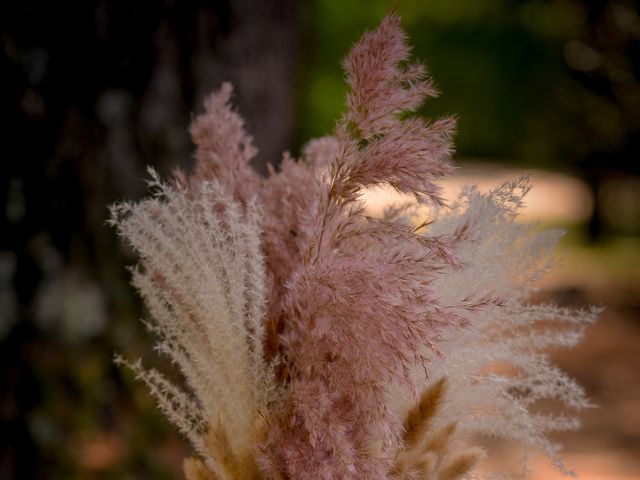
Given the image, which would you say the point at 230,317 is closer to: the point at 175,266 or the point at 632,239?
the point at 175,266

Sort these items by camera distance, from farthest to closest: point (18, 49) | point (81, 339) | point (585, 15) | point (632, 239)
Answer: point (632, 239), point (585, 15), point (81, 339), point (18, 49)

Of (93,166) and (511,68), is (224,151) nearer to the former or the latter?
(93,166)

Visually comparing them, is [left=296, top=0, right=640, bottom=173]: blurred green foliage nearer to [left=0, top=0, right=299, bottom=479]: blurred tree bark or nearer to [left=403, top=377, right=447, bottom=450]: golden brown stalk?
[left=0, top=0, right=299, bottom=479]: blurred tree bark

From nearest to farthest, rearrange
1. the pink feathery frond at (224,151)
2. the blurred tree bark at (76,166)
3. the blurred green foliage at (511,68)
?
the pink feathery frond at (224,151)
the blurred tree bark at (76,166)
the blurred green foliage at (511,68)

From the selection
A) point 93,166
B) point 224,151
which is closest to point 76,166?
point 93,166

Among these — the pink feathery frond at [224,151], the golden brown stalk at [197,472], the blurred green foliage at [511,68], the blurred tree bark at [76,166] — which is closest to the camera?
the golden brown stalk at [197,472]

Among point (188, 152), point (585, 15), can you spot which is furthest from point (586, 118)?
point (188, 152)

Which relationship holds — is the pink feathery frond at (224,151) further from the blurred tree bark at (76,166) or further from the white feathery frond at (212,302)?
the blurred tree bark at (76,166)

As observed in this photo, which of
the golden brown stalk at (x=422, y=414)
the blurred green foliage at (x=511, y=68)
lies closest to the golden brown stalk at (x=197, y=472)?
the golden brown stalk at (x=422, y=414)
